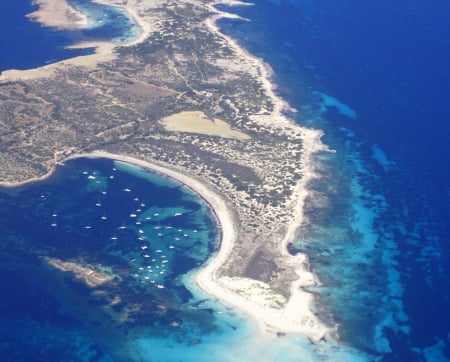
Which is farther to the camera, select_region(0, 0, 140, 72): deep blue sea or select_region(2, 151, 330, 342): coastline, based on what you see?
A: select_region(0, 0, 140, 72): deep blue sea

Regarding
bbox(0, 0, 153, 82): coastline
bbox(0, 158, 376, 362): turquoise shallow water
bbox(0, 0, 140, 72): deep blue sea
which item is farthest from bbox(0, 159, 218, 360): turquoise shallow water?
bbox(0, 0, 140, 72): deep blue sea

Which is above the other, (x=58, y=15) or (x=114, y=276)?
(x=58, y=15)

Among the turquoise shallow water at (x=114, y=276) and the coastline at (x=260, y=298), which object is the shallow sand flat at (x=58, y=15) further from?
the coastline at (x=260, y=298)

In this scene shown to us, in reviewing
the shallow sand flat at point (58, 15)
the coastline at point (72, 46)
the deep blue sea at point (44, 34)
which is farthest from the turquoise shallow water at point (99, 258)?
the shallow sand flat at point (58, 15)

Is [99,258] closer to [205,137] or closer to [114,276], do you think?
[114,276]

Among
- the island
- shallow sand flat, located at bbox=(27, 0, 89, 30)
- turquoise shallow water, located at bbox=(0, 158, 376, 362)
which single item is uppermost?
shallow sand flat, located at bbox=(27, 0, 89, 30)

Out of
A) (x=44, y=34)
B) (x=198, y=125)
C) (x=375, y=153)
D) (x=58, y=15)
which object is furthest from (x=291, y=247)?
(x=58, y=15)

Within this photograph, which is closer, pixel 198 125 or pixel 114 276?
pixel 114 276

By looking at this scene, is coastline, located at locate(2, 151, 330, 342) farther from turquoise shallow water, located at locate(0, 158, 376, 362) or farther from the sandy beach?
turquoise shallow water, located at locate(0, 158, 376, 362)
